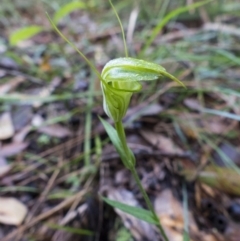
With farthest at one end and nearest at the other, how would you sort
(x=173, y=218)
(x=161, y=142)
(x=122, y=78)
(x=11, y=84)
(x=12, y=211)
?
(x=11, y=84)
(x=161, y=142)
(x=12, y=211)
(x=173, y=218)
(x=122, y=78)

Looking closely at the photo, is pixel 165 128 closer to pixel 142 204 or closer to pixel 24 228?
pixel 142 204

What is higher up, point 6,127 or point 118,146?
point 118,146

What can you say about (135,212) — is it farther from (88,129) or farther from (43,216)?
(88,129)

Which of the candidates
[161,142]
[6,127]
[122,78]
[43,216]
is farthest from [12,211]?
[122,78]

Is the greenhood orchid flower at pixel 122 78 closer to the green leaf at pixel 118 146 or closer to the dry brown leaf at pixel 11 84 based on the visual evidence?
the green leaf at pixel 118 146

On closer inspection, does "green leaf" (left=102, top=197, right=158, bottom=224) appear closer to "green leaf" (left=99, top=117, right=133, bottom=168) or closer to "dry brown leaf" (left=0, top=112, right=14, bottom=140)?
"green leaf" (left=99, top=117, right=133, bottom=168)

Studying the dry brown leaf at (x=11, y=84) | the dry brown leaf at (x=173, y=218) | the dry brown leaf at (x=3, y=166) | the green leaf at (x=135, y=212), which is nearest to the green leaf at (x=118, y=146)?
the green leaf at (x=135, y=212)
